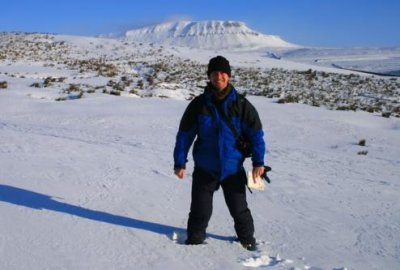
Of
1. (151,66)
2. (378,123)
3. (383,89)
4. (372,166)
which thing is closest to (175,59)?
(151,66)

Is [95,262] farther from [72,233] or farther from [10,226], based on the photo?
[10,226]

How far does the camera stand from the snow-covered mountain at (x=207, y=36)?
444ft

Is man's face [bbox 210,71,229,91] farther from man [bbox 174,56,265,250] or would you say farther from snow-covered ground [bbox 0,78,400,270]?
snow-covered ground [bbox 0,78,400,270]

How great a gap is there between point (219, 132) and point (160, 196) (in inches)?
69.4

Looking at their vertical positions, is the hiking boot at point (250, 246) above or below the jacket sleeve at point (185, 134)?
below

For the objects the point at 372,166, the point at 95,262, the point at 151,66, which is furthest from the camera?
the point at 151,66

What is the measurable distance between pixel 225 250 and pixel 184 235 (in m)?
0.46

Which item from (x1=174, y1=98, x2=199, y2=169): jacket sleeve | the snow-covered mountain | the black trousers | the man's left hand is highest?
the snow-covered mountain

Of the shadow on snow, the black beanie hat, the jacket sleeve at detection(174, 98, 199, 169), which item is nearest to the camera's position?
the black beanie hat

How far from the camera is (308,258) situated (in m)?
3.84

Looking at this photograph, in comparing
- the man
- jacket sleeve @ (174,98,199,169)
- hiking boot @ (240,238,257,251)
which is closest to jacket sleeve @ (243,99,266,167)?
the man

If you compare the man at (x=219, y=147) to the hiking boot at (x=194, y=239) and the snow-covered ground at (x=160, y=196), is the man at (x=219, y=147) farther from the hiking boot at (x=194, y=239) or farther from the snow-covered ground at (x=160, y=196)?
the snow-covered ground at (x=160, y=196)

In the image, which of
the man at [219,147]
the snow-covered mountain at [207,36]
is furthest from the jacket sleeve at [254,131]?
the snow-covered mountain at [207,36]

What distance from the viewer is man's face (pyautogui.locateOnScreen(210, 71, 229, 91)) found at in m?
3.71
